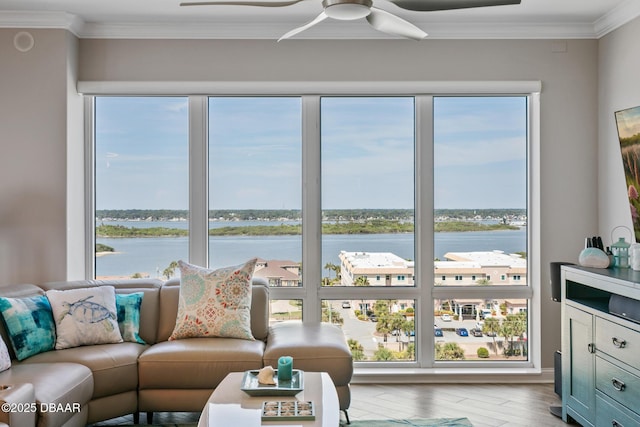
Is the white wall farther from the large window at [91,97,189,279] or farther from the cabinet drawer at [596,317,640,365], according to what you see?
the large window at [91,97,189,279]

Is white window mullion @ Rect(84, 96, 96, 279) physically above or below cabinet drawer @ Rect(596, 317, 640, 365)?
above

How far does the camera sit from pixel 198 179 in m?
4.25

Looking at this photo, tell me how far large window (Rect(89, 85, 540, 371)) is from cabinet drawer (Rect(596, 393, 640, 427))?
1.22 metres

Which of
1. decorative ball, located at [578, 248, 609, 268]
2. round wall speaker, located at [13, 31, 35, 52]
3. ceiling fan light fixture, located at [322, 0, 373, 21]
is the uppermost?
round wall speaker, located at [13, 31, 35, 52]

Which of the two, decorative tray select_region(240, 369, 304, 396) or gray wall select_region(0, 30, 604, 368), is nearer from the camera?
decorative tray select_region(240, 369, 304, 396)

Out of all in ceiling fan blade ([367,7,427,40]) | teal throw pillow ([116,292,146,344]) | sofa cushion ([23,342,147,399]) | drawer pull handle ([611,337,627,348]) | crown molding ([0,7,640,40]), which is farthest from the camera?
crown molding ([0,7,640,40])

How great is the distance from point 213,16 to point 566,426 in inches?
146

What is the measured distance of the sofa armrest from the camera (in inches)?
88.3

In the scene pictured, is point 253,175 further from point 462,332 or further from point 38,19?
point 462,332

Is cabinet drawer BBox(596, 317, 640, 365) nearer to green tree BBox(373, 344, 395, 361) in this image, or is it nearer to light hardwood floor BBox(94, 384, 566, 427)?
light hardwood floor BBox(94, 384, 566, 427)

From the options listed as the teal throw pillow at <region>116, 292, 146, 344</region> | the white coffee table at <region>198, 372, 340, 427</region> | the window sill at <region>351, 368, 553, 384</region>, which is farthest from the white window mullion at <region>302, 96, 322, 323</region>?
the white coffee table at <region>198, 372, 340, 427</region>

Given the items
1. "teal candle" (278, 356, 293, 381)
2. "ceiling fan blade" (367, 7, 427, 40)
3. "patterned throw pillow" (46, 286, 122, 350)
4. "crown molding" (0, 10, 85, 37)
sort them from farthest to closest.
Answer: "crown molding" (0, 10, 85, 37) < "patterned throw pillow" (46, 286, 122, 350) < "teal candle" (278, 356, 293, 381) < "ceiling fan blade" (367, 7, 427, 40)

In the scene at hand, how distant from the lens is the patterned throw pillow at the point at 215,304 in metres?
3.57

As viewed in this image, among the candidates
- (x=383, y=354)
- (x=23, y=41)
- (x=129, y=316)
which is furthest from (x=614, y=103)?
(x=23, y=41)
